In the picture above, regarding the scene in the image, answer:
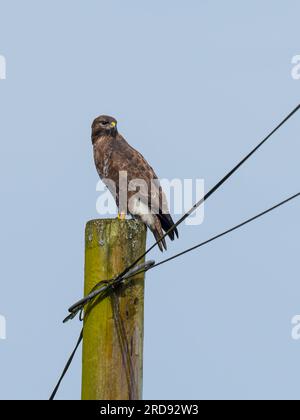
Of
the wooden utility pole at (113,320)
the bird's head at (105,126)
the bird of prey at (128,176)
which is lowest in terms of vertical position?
the wooden utility pole at (113,320)

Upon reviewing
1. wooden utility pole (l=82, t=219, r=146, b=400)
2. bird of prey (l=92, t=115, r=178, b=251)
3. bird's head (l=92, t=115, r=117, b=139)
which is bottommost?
wooden utility pole (l=82, t=219, r=146, b=400)

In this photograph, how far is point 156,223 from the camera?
10516 millimetres

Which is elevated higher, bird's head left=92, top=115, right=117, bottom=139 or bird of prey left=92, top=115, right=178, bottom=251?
bird's head left=92, top=115, right=117, bottom=139

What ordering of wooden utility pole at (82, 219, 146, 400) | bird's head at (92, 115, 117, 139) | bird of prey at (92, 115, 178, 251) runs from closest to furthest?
wooden utility pole at (82, 219, 146, 400) < bird of prey at (92, 115, 178, 251) < bird's head at (92, 115, 117, 139)

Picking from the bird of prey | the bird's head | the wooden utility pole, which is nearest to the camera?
the wooden utility pole

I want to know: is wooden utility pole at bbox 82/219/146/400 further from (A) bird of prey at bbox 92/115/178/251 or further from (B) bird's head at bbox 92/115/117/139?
(B) bird's head at bbox 92/115/117/139

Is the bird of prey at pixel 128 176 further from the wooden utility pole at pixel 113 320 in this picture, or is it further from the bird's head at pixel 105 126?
the wooden utility pole at pixel 113 320

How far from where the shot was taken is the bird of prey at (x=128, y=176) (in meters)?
10.5

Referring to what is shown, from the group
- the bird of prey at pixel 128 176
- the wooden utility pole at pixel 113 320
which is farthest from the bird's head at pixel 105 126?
the wooden utility pole at pixel 113 320

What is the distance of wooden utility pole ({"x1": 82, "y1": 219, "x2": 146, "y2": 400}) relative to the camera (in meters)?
5.95

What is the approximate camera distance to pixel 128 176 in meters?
10.9

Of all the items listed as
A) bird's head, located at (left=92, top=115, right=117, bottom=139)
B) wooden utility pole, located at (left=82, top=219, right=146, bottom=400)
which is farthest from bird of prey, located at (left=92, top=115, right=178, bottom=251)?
wooden utility pole, located at (left=82, top=219, right=146, bottom=400)
